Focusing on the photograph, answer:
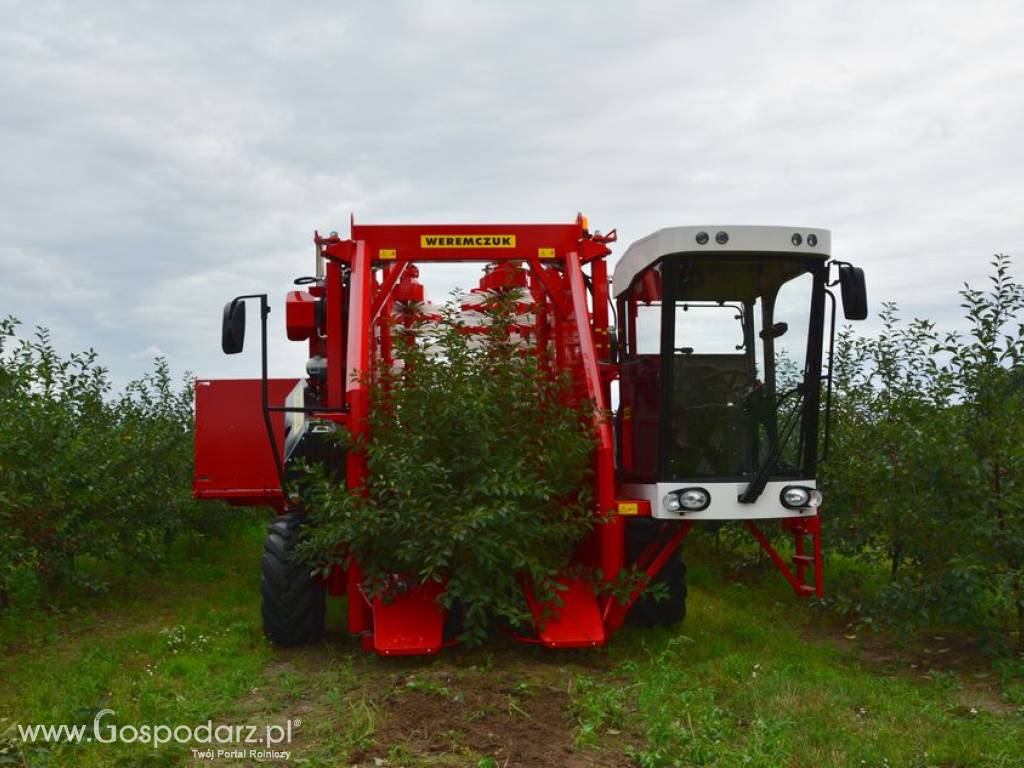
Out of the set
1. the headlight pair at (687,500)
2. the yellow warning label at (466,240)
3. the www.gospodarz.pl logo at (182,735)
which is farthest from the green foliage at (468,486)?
the www.gospodarz.pl logo at (182,735)

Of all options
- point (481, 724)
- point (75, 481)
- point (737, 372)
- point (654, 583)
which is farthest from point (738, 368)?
point (75, 481)

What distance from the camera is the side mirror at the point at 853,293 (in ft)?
23.5

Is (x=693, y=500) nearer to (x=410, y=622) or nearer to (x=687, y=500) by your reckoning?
(x=687, y=500)

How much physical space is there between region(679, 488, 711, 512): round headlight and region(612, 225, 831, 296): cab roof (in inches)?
61.8

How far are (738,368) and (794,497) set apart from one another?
948 millimetres

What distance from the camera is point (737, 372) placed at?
7211mm

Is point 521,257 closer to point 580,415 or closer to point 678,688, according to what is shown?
point 580,415

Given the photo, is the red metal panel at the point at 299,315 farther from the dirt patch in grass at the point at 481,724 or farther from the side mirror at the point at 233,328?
the dirt patch in grass at the point at 481,724

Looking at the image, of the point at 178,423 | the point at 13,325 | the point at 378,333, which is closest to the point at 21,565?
the point at 13,325

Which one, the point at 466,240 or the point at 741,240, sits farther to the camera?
the point at 466,240

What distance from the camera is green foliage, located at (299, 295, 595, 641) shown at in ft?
20.7

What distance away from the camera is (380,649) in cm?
640

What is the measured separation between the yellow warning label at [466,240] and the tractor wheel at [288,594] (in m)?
2.26

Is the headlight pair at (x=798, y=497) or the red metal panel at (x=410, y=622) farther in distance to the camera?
the headlight pair at (x=798, y=497)
